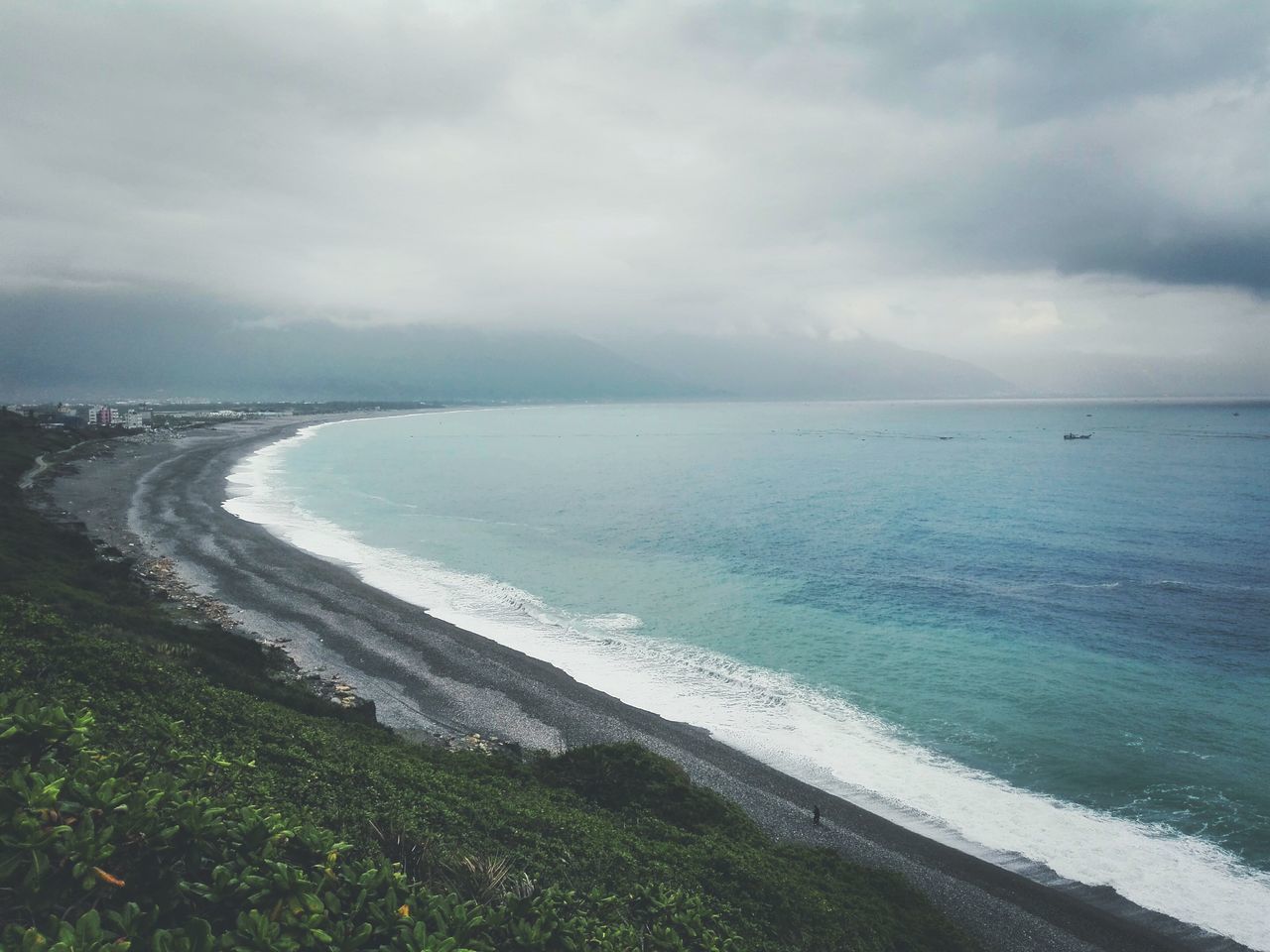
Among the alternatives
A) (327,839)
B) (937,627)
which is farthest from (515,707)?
(937,627)

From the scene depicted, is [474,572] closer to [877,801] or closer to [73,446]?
[877,801]

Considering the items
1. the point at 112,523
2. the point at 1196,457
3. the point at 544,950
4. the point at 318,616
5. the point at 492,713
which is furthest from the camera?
the point at 1196,457

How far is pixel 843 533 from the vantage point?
5753 cm

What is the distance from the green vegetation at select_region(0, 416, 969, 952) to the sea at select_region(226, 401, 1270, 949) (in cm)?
808

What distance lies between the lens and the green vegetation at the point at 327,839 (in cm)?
566

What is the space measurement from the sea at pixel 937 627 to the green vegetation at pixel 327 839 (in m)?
8.08

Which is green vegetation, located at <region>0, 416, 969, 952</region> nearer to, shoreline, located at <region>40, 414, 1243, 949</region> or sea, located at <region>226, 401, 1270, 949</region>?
shoreline, located at <region>40, 414, 1243, 949</region>

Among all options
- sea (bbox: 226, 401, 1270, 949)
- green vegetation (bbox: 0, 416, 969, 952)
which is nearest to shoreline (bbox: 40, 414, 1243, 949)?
sea (bbox: 226, 401, 1270, 949)

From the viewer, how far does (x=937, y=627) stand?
115 ft

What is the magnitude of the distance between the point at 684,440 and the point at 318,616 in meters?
145

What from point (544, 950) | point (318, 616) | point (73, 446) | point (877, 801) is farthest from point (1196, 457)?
point (73, 446)

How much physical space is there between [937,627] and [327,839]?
33.7m

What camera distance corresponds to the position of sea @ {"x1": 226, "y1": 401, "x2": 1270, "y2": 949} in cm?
1947

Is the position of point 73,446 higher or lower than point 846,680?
higher
